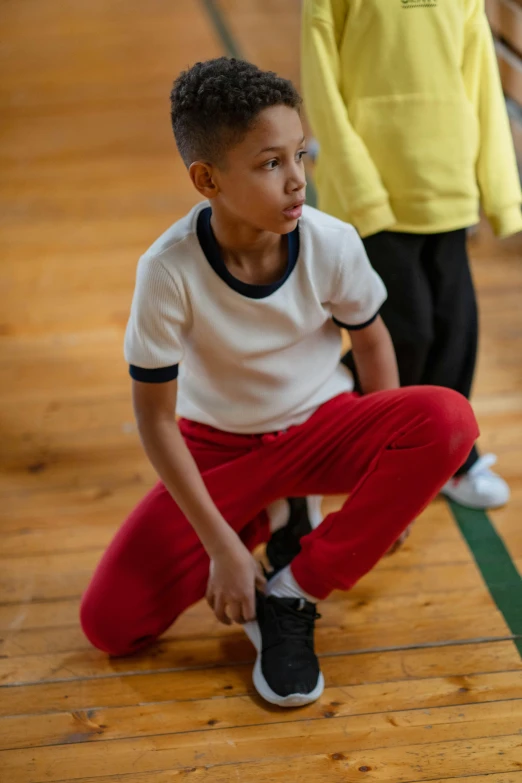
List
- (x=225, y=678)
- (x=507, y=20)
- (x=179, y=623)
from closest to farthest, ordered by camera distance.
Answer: (x=225, y=678), (x=179, y=623), (x=507, y=20)

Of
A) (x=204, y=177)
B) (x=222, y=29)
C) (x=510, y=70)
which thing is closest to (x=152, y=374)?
(x=204, y=177)

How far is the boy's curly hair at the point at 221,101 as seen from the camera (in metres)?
1.09

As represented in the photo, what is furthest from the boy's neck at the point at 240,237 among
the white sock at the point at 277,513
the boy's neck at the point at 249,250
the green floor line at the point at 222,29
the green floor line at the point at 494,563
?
the green floor line at the point at 222,29

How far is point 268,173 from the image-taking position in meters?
1.12

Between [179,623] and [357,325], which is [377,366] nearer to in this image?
[357,325]

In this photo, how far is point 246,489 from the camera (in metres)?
1.34

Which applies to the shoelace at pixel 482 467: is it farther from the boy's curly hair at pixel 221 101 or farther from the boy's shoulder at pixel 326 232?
the boy's curly hair at pixel 221 101

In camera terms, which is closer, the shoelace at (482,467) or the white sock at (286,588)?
the white sock at (286,588)

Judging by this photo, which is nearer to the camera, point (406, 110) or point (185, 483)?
point (185, 483)

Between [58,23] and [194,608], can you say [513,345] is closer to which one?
[194,608]

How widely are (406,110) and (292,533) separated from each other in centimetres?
71

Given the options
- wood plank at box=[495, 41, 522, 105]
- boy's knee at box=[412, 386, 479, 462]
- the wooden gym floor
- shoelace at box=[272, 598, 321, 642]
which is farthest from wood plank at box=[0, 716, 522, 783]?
wood plank at box=[495, 41, 522, 105]

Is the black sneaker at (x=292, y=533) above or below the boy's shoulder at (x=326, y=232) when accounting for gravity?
below

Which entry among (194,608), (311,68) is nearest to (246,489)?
(194,608)
